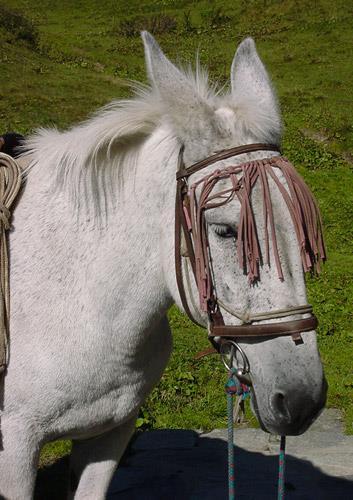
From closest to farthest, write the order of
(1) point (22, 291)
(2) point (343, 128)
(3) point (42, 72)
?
(1) point (22, 291), (2) point (343, 128), (3) point (42, 72)

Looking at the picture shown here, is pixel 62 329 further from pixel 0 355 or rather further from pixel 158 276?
pixel 158 276

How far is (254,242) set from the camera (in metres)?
2.07

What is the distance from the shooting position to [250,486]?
4141 millimetres

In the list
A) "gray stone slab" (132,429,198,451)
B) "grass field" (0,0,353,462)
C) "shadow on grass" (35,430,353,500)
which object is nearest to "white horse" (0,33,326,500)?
"grass field" (0,0,353,462)

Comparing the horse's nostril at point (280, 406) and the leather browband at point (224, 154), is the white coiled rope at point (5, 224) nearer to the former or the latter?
the leather browband at point (224, 154)

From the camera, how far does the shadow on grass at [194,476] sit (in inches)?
159

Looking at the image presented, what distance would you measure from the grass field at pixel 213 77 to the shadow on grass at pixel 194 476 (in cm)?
48

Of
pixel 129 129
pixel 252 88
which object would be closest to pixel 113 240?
pixel 129 129

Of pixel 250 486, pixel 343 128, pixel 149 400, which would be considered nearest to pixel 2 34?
pixel 343 128

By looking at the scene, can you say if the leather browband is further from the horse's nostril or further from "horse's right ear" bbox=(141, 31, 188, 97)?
the horse's nostril

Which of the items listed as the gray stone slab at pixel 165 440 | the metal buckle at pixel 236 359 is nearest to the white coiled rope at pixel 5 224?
the metal buckle at pixel 236 359

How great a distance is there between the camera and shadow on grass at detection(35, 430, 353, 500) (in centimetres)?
405

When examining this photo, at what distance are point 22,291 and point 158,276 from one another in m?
0.56

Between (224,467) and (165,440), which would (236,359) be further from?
(165,440)
